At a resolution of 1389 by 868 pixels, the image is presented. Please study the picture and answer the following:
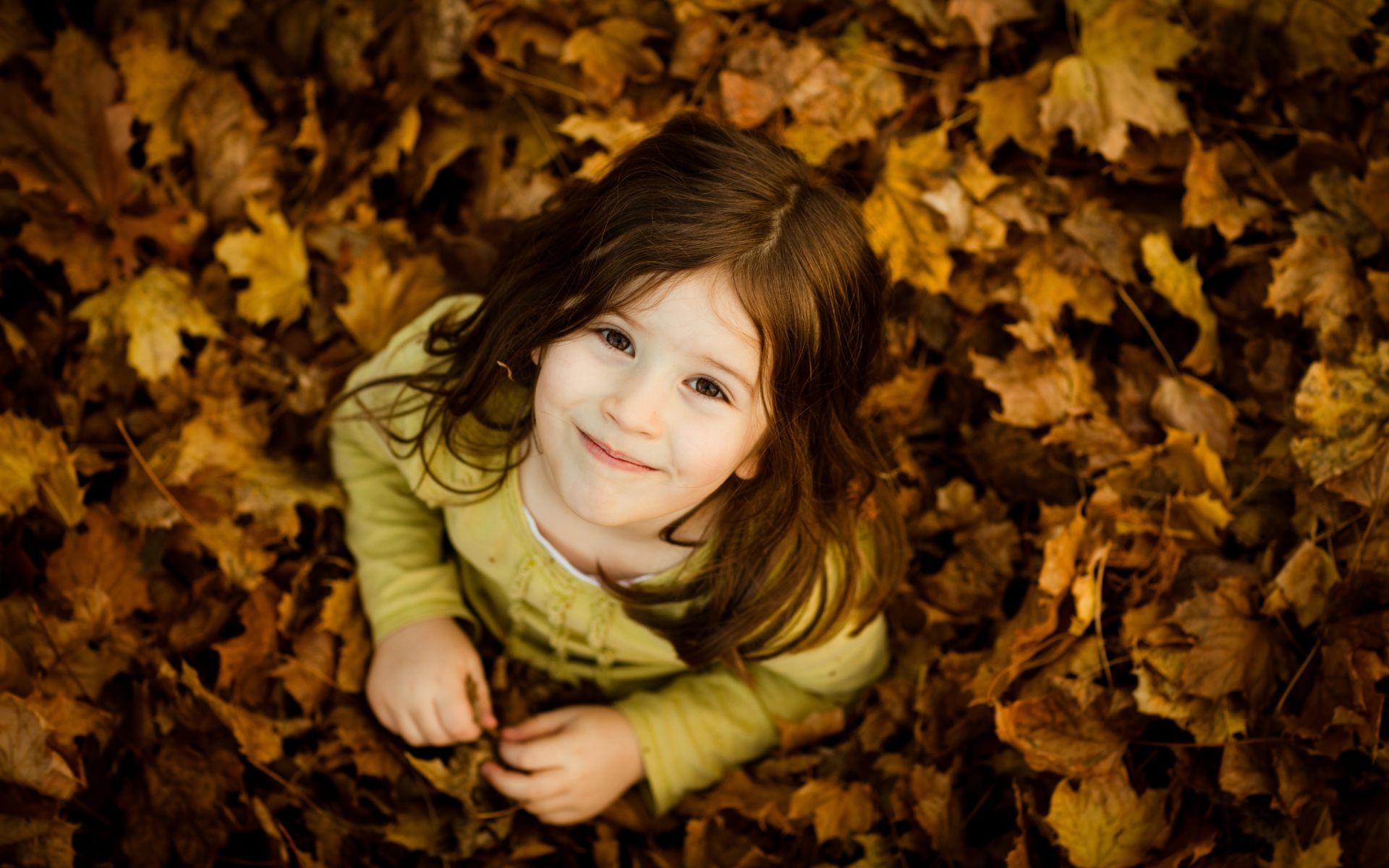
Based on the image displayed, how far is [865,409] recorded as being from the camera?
5.83 ft

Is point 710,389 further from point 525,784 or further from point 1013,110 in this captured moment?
point 1013,110

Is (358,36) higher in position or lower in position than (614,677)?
higher

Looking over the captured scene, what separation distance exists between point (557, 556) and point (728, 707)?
48cm

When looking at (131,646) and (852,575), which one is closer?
(852,575)

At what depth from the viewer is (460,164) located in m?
2.24

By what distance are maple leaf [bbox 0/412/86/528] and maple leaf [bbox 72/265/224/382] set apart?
8.2 inches

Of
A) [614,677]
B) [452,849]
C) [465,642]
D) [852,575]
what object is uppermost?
[852,575]

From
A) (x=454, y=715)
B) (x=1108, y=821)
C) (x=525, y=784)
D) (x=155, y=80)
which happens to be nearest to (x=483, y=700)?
(x=454, y=715)

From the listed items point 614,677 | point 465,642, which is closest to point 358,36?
point 465,642

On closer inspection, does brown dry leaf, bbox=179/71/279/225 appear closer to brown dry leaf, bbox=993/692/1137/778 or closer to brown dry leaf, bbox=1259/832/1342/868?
brown dry leaf, bbox=993/692/1137/778

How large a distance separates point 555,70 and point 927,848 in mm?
1712

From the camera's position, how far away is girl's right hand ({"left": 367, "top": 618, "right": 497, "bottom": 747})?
69.1 inches

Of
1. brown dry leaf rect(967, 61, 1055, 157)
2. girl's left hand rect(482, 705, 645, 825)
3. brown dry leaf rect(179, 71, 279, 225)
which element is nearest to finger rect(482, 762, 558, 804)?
girl's left hand rect(482, 705, 645, 825)

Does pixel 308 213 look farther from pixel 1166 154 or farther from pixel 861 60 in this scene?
pixel 1166 154
